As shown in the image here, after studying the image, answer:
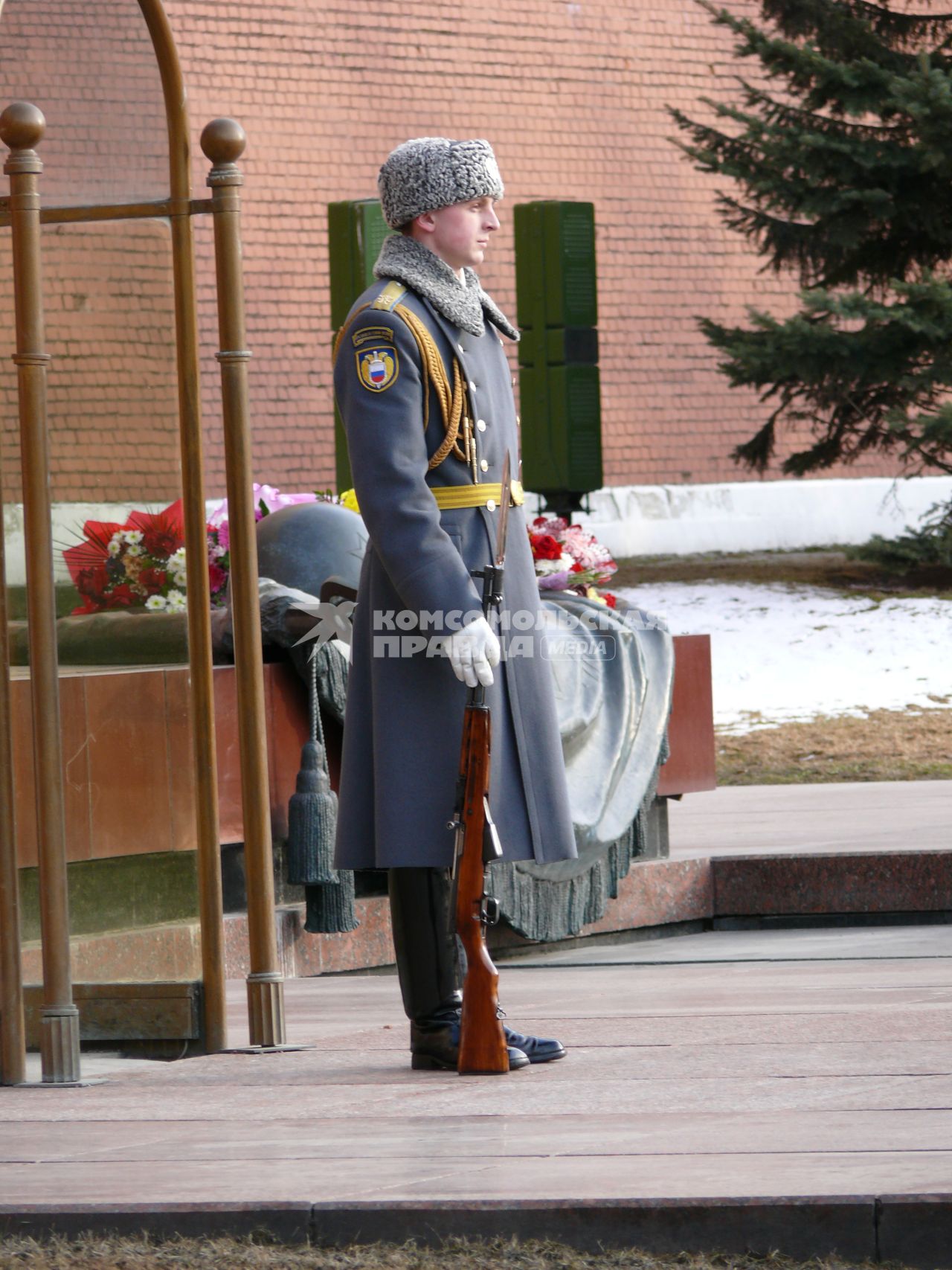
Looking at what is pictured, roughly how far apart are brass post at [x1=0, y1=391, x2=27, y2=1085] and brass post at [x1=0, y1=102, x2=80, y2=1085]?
0.04 meters

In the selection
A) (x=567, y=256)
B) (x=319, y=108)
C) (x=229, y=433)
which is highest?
(x=319, y=108)

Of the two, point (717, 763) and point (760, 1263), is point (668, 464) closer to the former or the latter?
point (717, 763)

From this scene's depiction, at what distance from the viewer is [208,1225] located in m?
2.63

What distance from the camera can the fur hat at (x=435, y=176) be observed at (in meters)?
3.61

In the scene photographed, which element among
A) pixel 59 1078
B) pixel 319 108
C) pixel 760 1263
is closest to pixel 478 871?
pixel 59 1078

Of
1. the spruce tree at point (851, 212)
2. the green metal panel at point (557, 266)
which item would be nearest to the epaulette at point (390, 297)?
the green metal panel at point (557, 266)

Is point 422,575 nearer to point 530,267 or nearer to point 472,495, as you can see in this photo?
point 472,495

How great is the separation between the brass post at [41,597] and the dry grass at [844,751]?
20.1 feet

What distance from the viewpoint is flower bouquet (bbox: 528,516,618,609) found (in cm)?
679

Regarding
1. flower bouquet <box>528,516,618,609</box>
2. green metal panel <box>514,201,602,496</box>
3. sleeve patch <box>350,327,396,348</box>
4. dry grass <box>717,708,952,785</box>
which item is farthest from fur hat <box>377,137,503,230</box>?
green metal panel <box>514,201,602,496</box>

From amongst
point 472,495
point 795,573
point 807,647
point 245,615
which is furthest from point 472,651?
point 795,573

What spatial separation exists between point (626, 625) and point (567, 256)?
691 centimetres

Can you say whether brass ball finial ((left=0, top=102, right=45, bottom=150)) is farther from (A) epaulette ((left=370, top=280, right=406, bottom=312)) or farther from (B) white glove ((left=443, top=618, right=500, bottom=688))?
(B) white glove ((left=443, top=618, right=500, bottom=688))

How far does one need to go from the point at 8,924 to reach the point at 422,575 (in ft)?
3.14
